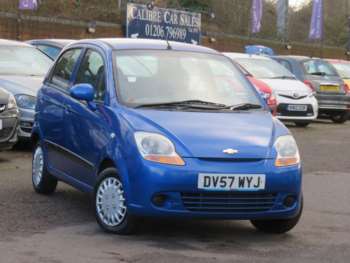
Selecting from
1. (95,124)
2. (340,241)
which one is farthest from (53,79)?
(340,241)

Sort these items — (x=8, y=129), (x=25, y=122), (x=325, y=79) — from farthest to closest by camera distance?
(x=325, y=79), (x=25, y=122), (x=8, y=129)

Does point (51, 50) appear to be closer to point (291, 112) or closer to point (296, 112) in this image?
point (291, 112)

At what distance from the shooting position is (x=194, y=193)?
6.20 metres

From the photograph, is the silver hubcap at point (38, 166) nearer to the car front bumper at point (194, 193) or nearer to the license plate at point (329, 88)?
the car front bumper at point (194, 193)

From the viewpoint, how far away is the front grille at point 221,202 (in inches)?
245

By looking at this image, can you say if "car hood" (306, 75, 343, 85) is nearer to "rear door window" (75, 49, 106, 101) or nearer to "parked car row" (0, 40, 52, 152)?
"parked car row" (0, 40, 52, 152)

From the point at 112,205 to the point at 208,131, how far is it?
0.97 metres

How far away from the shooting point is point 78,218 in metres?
7.24

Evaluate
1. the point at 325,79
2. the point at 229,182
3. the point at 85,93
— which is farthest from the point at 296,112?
the point at 229,182

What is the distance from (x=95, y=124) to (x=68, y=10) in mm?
21894

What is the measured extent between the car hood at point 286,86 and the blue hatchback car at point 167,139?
30.6ft

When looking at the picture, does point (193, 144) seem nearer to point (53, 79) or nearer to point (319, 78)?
point (53, 79)

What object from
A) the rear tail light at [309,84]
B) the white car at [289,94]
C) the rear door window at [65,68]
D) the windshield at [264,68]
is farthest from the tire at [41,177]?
the rear tail light at [309,84]

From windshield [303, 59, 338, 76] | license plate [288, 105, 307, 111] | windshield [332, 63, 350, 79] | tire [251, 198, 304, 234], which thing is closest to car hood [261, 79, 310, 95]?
license plate [288, 105, 307, 111]
